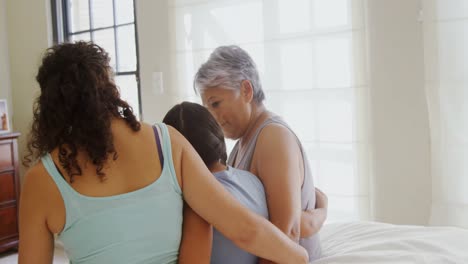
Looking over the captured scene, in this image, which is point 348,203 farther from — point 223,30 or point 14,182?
point 14,182

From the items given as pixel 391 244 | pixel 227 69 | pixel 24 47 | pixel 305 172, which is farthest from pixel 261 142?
pixel 24 47

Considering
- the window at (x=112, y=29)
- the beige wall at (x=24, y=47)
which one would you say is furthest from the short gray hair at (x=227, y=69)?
the beige wall at (x=24, y=47)

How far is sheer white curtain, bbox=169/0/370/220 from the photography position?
248 cm

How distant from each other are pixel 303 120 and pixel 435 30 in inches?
33.4

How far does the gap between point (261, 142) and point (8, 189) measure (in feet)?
10.2

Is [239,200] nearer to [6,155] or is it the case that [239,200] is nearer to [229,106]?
[229,106]

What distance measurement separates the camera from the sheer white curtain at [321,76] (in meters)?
2.48

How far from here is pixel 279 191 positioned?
1.19m

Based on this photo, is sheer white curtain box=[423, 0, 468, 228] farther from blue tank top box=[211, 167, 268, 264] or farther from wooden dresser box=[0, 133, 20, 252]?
wooden dresser box=[0, 133, 20, 252]

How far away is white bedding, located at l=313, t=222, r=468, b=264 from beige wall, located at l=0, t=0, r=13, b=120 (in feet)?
11.3

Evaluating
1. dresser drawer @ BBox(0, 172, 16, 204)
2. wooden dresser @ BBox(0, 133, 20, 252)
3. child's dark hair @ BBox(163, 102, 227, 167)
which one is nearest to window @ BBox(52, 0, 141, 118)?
wooden dresser @ BBox(0, 133, 20, 252)

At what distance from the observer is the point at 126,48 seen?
3707 mm

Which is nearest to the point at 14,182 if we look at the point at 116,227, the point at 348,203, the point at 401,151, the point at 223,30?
the point at 223,30

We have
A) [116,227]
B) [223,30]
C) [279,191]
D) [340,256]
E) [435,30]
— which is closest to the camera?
[116,227]
